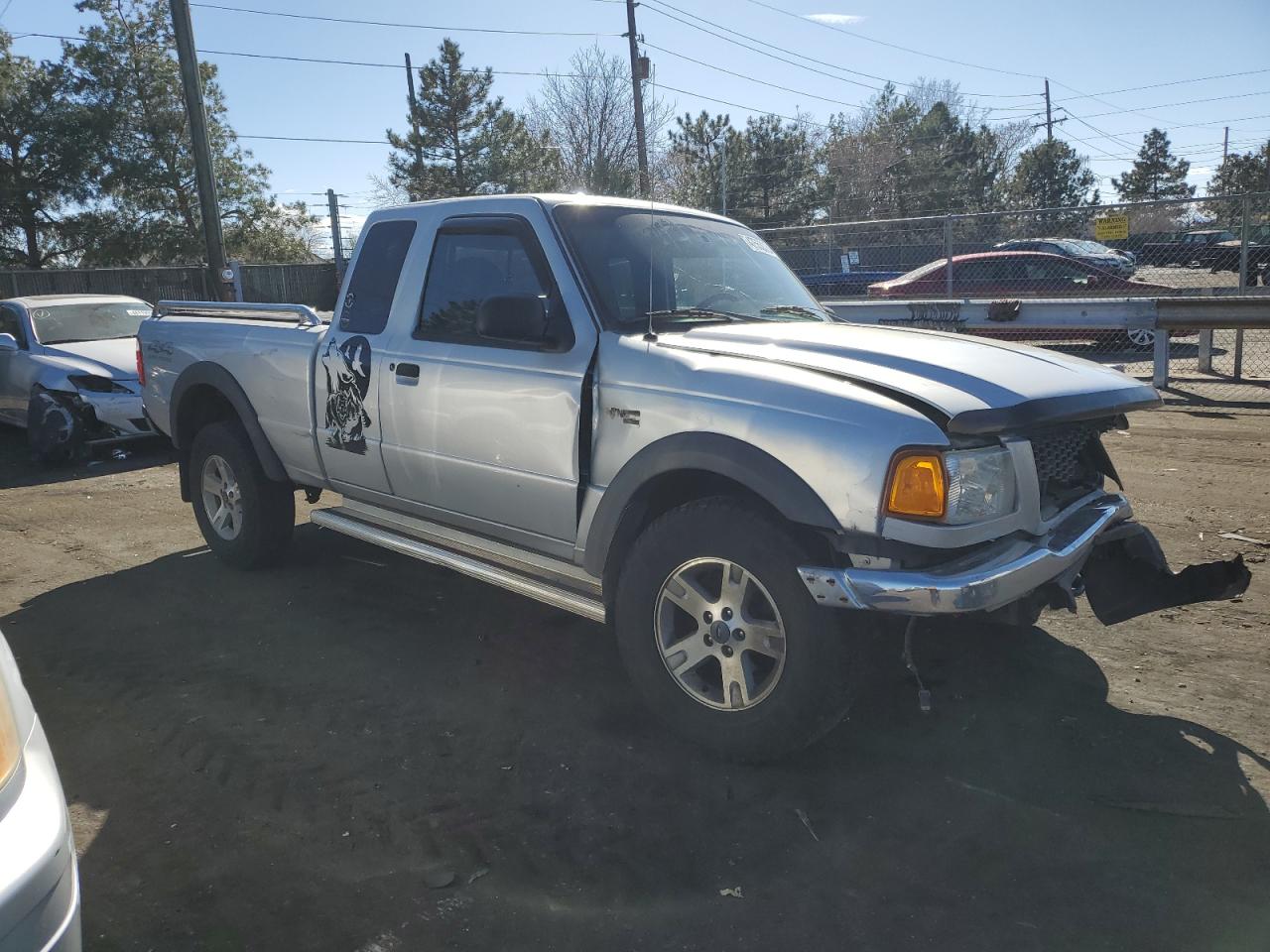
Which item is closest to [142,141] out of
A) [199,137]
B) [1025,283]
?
[199,137]

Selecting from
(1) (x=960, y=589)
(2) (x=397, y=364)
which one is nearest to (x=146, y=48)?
(2) (x=397, y=364)

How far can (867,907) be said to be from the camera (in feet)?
8.70

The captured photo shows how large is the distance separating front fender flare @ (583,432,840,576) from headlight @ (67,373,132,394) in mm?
7691

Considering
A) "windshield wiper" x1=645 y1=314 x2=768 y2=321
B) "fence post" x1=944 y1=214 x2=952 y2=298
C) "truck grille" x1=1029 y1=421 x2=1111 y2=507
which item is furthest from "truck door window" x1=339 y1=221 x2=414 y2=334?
"fence post" x1=944 y1=214 x2=952 y2=298

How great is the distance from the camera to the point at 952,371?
3.29m

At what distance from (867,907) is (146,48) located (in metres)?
47.0

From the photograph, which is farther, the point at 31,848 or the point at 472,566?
the point at 472,566

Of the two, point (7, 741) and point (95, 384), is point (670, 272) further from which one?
point (95, 384)

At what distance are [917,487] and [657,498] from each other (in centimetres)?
106

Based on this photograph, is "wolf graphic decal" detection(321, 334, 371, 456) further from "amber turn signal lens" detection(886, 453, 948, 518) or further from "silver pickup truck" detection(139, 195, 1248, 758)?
"amber turn signal lens" detection(886, 453, 948, 518)

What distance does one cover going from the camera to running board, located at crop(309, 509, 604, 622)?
378 cm

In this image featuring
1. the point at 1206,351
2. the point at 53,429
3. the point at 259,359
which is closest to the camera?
the point at 259,359

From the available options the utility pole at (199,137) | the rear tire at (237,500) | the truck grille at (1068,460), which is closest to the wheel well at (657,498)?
the truck grille at (1068,460)

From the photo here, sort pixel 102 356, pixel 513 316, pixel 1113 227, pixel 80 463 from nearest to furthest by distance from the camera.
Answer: pixel 513 316 < pixel 80 463 < pixel 102 356 < pixel 1113 227
